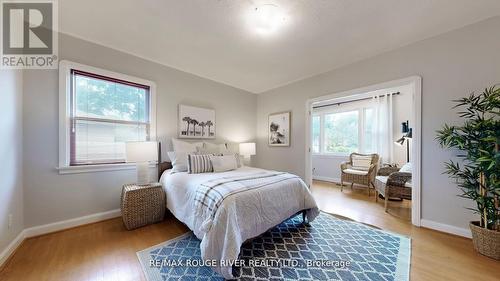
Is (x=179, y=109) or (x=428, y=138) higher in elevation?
(x=179, y=109)

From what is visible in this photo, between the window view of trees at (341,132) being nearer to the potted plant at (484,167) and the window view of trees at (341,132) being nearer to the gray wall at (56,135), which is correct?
the potted plant at (484,167)

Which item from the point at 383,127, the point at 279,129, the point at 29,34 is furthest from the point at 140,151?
the point at 383,127

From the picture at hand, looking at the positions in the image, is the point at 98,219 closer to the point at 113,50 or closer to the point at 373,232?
the point at 113,50

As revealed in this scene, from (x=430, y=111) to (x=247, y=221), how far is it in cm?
271

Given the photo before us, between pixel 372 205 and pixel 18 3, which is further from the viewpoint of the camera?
pixel 372 205

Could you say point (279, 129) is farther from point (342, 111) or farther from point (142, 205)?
point (142, 205)

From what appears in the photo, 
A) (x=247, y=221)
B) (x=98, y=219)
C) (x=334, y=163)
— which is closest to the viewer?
(x=247, y=221)

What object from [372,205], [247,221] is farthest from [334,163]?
[247,221]

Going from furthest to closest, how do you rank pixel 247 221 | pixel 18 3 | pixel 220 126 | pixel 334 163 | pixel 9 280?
pixel 334 163
pixel 220 126
pixel 18 3
pixel 247 221
pixel 9 280

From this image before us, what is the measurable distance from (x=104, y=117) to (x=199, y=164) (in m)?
1.51

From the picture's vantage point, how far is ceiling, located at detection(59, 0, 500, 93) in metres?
1.85

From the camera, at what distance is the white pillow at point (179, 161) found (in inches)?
110

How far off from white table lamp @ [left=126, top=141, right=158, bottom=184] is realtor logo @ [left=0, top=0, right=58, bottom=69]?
1.30 meters

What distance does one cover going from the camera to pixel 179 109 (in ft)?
11.0
